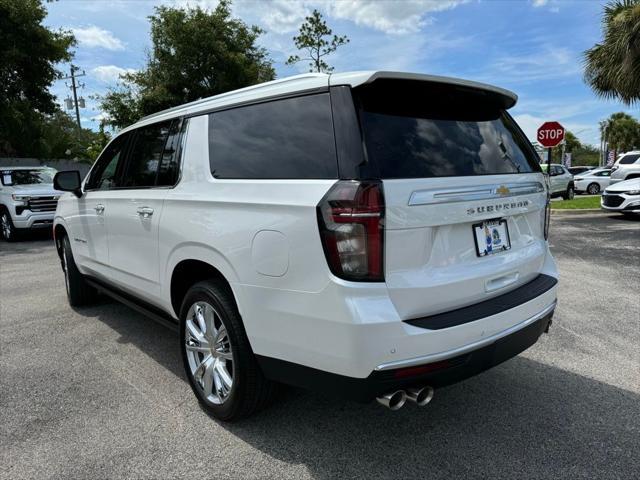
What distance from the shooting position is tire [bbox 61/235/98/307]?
509 centimetres

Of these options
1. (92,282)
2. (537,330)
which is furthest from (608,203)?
(92,282)

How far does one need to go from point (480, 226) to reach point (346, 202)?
31.4 inches

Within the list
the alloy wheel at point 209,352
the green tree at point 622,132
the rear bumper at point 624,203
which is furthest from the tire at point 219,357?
the green tree at point 622,132

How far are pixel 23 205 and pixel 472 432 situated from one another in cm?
1129

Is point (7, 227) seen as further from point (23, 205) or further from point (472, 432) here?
point (472, 432)

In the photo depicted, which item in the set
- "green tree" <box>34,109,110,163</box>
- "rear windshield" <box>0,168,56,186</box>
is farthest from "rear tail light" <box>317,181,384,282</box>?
"green tree" <box>34,109,110,163</box>

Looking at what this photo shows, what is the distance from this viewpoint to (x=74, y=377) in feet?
11.6

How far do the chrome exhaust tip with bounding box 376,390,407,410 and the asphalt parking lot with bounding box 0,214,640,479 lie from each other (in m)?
0.45

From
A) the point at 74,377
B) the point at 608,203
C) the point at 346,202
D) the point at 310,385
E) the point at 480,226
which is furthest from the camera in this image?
the point at 608,203

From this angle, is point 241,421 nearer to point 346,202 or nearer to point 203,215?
point 203,215

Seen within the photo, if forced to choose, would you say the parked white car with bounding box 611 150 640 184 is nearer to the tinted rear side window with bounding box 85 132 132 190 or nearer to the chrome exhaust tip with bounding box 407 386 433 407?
the tinted rear side window with bounding box 85 132 132 190

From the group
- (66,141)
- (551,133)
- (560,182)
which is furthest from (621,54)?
(66,141)

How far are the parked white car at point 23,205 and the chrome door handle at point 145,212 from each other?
29.7ft

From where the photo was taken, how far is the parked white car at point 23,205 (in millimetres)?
10914
